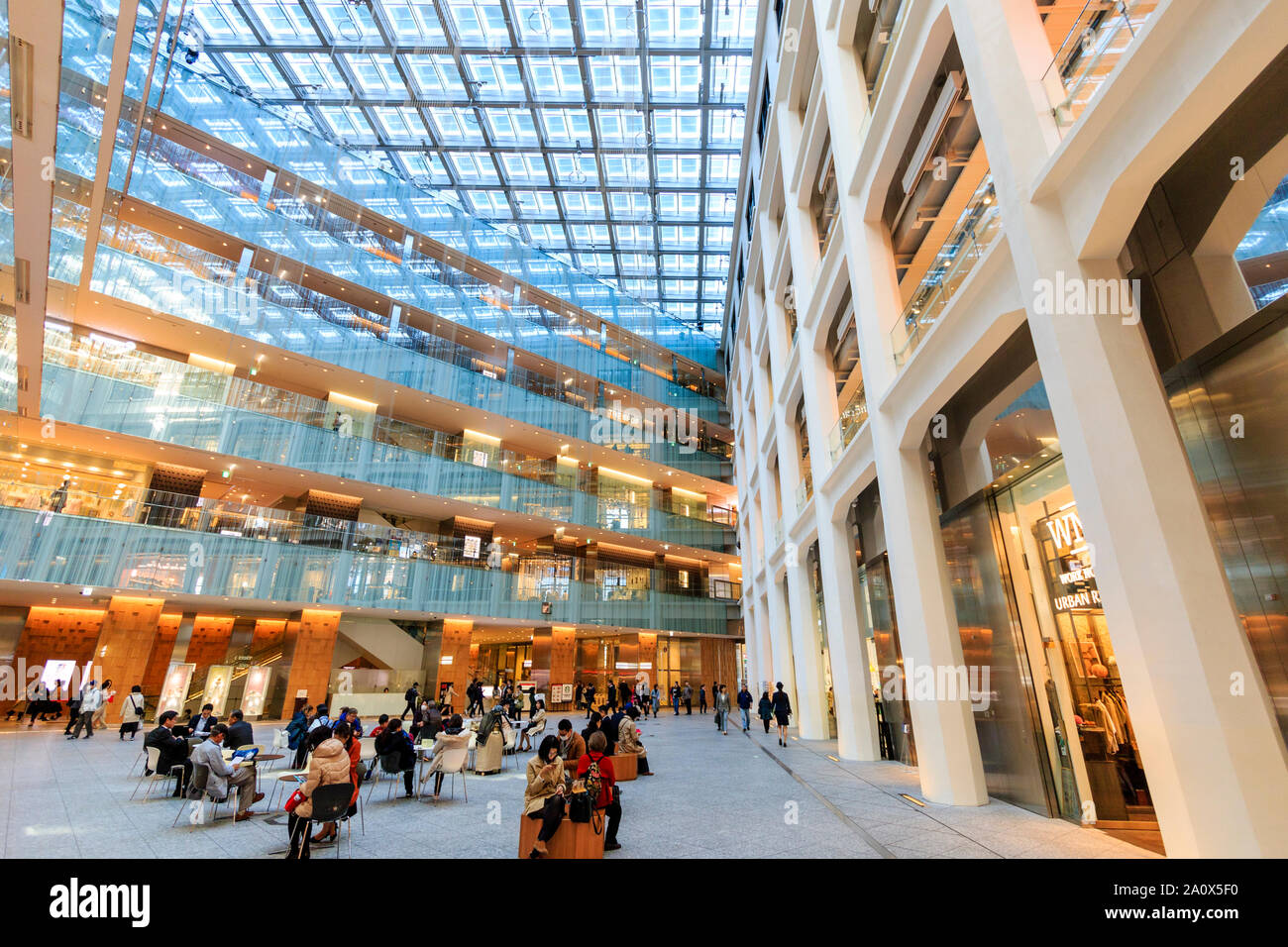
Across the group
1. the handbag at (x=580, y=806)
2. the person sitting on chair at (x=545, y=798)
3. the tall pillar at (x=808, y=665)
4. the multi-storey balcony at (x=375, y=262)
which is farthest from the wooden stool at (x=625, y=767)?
the multi-storey balcony at (x=375, y=262)

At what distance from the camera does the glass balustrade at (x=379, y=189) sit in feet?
72.7

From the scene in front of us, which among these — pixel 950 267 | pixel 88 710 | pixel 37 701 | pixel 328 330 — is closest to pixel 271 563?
pixel 88 710

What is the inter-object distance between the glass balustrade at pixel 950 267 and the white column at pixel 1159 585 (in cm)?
134

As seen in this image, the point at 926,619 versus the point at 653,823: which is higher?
the point at 926,619

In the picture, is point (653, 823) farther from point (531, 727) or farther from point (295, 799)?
point (531, 727)

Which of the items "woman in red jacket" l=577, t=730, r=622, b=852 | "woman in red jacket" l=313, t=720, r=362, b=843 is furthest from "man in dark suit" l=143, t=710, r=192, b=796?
"woman in red jacket" l=577, t=730, r=622, b=852

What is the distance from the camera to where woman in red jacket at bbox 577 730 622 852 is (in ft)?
18.4

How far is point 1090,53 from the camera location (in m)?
5.12

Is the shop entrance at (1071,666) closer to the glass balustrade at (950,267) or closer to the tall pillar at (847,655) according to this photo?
the glass balustrade at (950,267)

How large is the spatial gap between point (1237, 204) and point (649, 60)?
22.0 metres

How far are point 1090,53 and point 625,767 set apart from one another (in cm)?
1126

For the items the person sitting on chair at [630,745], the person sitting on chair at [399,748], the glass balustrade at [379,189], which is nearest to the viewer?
the person sitting on chair at [399,748]
